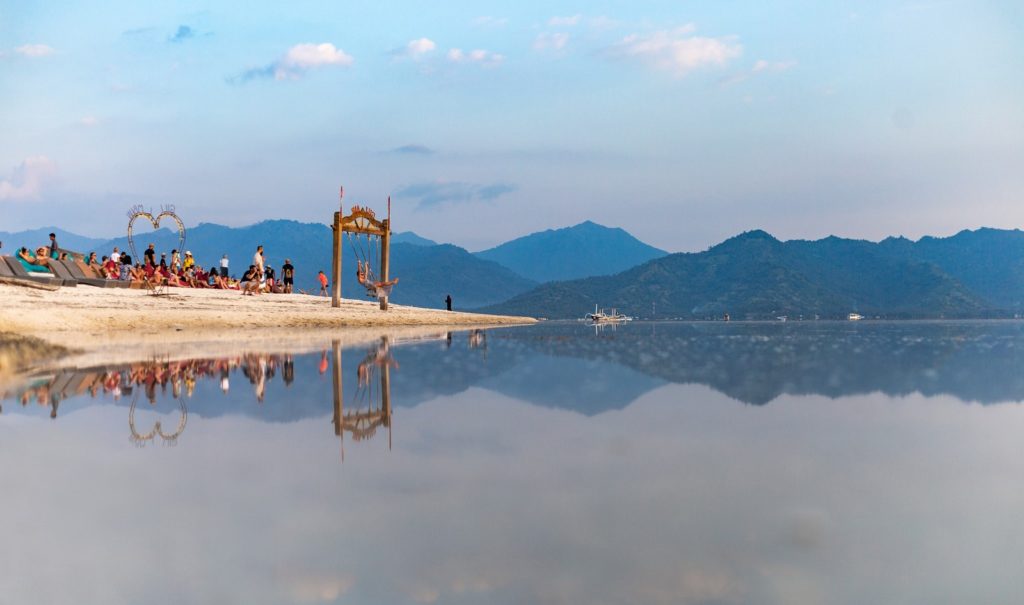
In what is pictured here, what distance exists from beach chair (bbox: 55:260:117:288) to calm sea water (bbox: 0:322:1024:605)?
30.9m

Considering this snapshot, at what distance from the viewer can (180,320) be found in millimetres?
32938

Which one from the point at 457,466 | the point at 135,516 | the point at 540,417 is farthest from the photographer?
the point at 540,417

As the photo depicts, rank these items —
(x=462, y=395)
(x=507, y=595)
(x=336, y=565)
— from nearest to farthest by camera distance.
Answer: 1. (x=507, y=595)
2. (x=336, y=565)
3. (x=462, y=395)

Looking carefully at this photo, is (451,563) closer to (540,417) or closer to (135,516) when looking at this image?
(135,516)

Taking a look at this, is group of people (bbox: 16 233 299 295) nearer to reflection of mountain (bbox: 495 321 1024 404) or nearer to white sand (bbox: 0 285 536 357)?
white sand (bbox: 0 285 536 357)

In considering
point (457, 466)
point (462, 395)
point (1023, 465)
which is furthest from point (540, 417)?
point (1023, 465)

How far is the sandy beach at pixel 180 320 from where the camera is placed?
76.9 feet

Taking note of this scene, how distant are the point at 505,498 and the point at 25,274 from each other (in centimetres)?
3652

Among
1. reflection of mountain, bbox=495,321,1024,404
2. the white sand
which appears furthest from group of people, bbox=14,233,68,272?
reflection of mountain, bbox=495,321,1024,404

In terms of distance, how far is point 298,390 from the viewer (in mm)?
12047

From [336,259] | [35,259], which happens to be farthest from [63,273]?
[336,259]

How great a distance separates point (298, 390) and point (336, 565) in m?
8.19

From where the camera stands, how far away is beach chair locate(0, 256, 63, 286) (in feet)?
113

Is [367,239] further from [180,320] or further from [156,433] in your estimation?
[156,433]
